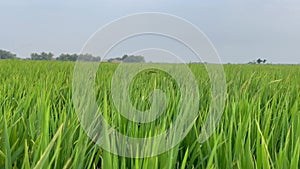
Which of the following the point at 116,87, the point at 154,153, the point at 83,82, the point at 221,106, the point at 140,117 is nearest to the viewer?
the point at 154,153

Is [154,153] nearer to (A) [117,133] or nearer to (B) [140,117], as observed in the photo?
(A) [117,133]

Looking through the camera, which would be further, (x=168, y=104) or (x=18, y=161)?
(x=168, y=104)

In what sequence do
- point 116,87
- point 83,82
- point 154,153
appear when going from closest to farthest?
1. point 154,153
2. point 116,87
3. point 83,82

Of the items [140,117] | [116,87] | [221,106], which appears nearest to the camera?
[140,117]

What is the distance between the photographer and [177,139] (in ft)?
2.09

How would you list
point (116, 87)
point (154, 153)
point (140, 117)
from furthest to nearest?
point (116, 87), point (140, 117), point (154, 153)

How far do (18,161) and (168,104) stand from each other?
547 millimetres

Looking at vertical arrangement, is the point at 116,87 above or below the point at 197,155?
above

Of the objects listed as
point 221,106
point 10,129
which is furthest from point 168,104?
point 10,129

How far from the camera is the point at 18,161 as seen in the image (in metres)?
0.65

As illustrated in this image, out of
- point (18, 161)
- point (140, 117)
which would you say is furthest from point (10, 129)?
point (140, 117)

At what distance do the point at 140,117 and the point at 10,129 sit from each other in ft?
1.02

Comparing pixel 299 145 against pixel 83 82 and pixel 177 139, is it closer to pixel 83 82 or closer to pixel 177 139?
pixel 177 139

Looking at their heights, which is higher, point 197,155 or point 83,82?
point 83,82
